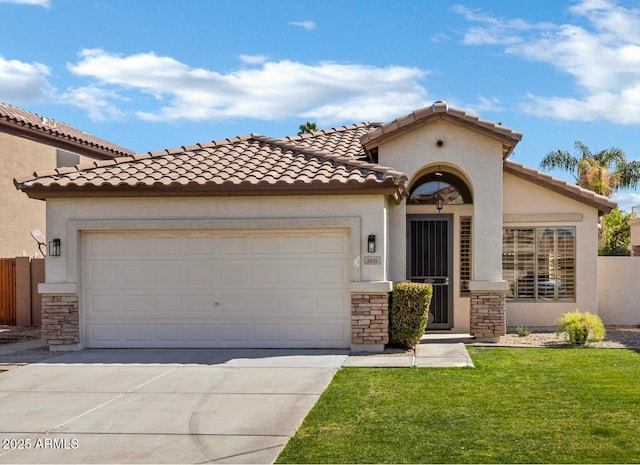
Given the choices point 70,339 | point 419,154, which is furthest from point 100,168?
point 419,154

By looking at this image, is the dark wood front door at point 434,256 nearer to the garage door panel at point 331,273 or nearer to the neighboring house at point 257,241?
the neighboring house at point 257,241

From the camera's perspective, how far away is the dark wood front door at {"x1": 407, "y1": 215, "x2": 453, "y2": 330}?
647 inches

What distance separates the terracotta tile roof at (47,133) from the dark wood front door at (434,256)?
12.7 metres

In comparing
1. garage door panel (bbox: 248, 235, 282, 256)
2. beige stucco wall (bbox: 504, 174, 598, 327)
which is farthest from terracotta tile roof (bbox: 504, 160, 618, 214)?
garage door panel (bbox: 248, 235, 282, 256)

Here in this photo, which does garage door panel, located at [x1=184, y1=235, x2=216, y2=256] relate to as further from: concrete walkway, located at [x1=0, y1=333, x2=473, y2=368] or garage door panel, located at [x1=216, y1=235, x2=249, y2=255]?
concrete walkway, located at [x1=0, y1=333, x2=473, y2=368]

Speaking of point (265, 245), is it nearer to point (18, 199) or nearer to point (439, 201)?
point (439, 201)

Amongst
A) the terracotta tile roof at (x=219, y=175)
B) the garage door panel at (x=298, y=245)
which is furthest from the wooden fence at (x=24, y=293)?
the garage door panel at (x=298, y=245)

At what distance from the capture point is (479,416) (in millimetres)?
8328

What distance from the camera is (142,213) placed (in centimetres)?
1409

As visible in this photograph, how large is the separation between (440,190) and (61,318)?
842 centimetres

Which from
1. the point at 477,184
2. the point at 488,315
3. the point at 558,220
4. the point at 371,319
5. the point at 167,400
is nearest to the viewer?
the point at 167,400

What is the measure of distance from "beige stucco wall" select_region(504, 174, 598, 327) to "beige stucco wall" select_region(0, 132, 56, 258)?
571 inches

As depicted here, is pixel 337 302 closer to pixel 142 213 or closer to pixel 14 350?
pixel 142 213

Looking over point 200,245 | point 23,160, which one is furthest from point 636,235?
point 23,160
